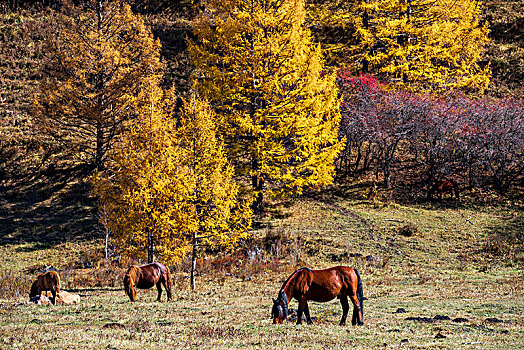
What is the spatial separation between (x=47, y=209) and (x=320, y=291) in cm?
2641

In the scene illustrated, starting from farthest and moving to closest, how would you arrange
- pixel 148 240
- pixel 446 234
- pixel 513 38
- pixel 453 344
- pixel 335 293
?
pixel 513 38, pixel 446 234, pixel 148 240, pixel 335 293, pixel 453 344

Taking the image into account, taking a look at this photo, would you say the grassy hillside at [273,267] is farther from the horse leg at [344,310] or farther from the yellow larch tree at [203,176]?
the yellow larch tree at [203,176]

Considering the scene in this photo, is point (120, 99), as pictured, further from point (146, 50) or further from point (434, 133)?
point (434, 133)

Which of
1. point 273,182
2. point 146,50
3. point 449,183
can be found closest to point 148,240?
point 273,182

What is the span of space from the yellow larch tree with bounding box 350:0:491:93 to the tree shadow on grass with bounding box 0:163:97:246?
86.4ft

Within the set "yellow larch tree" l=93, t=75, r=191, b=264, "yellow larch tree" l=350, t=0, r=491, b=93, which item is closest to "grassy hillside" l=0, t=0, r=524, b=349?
"yellow larch tree" l=93, t=75, r=191, b=264

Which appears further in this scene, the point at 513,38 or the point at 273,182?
the point at 513,38

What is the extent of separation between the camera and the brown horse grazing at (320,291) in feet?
Answer: 38.0

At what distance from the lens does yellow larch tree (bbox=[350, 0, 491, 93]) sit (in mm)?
39466

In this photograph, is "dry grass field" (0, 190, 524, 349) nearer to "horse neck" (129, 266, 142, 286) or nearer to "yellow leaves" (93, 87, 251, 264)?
"horse neck" (129, 266, 142, 286)

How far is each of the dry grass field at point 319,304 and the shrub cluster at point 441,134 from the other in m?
4.36

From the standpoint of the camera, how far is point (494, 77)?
46.8 metres

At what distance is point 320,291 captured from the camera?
1163cm

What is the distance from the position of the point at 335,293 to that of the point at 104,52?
2613 centimetres
